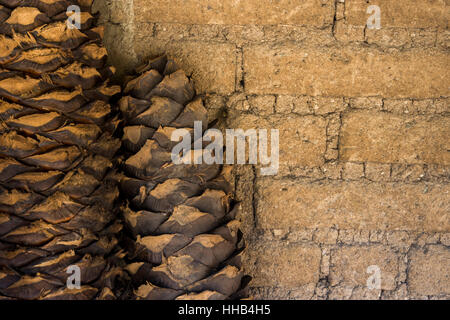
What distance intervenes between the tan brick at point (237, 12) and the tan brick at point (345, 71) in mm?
71

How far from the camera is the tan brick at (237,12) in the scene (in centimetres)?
89

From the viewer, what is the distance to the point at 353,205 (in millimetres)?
941

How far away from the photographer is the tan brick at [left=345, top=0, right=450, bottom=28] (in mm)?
896

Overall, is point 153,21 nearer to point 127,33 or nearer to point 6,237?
point 127,33

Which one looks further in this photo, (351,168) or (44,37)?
(351,168)

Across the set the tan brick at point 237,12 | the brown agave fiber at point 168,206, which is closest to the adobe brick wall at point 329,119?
the tan brick at point 237,12

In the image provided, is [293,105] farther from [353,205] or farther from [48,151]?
[48,151]

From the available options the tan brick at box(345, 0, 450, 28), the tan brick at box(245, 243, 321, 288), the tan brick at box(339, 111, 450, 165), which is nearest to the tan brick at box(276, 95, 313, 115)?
the tan brick at box(339, 111, 450, 165)

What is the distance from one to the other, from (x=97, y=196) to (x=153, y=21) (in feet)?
1.51

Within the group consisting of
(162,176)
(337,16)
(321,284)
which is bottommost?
(321,284)

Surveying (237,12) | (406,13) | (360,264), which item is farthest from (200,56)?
(360,264)

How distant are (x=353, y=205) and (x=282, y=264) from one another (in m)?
0.24

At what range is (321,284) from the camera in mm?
963
